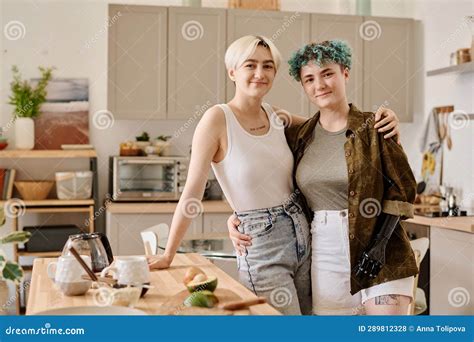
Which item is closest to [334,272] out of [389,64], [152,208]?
[152,208]

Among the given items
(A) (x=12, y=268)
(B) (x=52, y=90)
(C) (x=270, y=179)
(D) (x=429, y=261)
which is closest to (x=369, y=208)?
(C) (x=270, y=179)

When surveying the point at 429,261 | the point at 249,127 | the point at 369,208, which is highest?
the point at 249,127

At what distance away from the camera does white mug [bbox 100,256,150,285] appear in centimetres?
151

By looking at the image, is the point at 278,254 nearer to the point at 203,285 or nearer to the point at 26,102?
the point at 203,285

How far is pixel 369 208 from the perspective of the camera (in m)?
1.87

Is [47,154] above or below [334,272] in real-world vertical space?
above

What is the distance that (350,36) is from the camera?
4.53 meters

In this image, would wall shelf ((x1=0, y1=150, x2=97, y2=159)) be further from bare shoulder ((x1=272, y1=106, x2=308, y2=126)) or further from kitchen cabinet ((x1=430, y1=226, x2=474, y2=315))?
bare shoulder ((x1=272, y1=106, x2=308, y2=126))

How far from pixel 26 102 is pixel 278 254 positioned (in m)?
2.81

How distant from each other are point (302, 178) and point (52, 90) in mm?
2819

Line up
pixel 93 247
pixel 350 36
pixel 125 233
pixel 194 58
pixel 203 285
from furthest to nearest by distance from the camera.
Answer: pixel 350 36, pixel 194 58, pixel 125 233, pixel 93 247, pixel 203 285

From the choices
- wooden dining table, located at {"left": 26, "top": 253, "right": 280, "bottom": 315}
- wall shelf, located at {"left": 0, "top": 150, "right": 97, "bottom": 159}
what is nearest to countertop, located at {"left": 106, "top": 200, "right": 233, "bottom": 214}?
wall shelf, located at {"left": 0, "top": 150, "right": 97, "bottom": 159}

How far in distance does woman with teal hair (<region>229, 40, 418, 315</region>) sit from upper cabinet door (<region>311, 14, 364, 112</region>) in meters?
2.55
